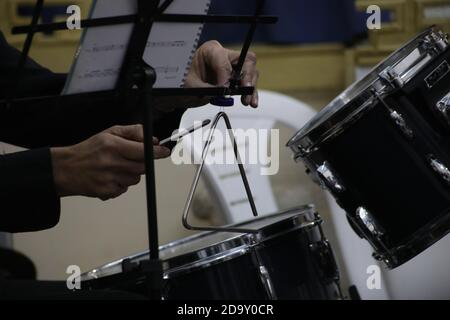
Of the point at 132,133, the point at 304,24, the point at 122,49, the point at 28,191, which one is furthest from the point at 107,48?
the point at 304,24

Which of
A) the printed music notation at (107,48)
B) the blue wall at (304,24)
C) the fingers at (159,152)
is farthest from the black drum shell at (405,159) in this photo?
the blue wall at (304,24)

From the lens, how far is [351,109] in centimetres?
175

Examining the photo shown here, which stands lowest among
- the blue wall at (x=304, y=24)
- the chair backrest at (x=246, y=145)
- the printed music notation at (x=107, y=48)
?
the printed music notation at (x=107, y=48)

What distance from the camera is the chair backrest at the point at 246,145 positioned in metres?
2.45

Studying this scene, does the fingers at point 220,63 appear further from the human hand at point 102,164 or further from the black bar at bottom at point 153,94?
the human hand at point 102,164

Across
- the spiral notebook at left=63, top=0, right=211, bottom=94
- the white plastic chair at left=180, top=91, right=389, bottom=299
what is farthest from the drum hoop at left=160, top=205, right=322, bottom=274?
the white plastic chair at left=180, top=91, right=389, bottom=299

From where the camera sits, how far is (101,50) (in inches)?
51.7

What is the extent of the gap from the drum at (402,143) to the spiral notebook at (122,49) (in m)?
0.41

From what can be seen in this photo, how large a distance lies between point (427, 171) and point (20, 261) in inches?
54.5

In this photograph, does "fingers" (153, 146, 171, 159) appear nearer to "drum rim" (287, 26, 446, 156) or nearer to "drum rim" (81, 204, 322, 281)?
"drum rim" (81, 204, 322, 281)

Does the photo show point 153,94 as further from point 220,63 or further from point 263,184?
point 263,184

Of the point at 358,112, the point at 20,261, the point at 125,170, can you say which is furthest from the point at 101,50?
the point at 20,261

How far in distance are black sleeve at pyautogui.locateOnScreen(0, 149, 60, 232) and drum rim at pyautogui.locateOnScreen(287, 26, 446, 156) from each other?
54 cm
